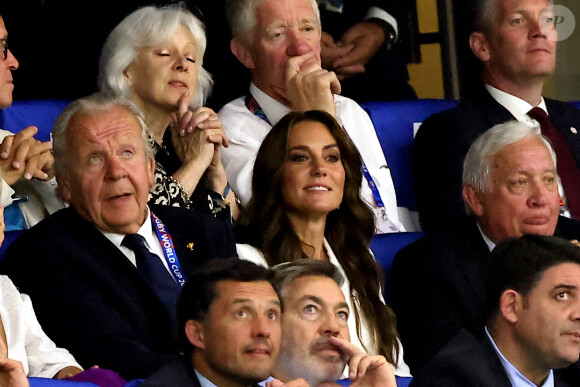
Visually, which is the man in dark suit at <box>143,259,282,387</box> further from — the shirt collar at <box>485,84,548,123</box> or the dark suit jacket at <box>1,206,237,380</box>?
the shirt collar at <box>485,84,548,123</box>

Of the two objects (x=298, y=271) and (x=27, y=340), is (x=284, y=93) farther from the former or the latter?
(x=27, y=340)

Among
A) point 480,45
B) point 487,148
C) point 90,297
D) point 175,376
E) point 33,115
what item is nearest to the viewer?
point 175,376

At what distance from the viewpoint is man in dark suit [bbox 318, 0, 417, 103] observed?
16.5 ft

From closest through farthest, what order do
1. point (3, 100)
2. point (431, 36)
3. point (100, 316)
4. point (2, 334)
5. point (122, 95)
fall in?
1. point (2, 334)
2. point (100, 316)
3. point (3, 100)
4. point (122, 95)
5. point (431, 36)

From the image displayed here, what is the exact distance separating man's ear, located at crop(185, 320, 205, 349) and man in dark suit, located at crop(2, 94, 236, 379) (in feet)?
0.97

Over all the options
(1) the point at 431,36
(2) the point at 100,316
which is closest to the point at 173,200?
(2) the point at 100,316

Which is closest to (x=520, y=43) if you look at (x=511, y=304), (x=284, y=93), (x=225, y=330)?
(x=284, y=93)

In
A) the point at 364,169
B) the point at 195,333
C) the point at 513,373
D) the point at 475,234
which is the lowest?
the point at 513,373

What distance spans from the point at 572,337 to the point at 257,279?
2.75ft

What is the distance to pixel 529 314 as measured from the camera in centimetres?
336

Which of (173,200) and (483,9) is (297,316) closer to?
(173,200)

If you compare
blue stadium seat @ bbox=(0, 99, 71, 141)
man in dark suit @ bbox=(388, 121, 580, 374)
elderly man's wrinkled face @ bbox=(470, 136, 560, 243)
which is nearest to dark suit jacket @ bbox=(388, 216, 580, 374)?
man in dark suit @ bbox=(388, 121, 580, 374)

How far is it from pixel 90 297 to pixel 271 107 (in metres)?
1.41

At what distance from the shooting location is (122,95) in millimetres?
4234
